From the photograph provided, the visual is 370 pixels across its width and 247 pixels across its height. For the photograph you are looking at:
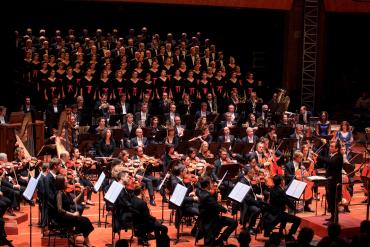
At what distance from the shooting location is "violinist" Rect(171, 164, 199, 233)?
12094 millimetres

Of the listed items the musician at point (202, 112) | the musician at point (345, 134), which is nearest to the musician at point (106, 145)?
the musician at point (202, 112)

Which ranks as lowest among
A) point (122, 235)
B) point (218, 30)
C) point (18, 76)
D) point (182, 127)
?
point (122, 235)

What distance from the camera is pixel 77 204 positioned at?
11961 mm

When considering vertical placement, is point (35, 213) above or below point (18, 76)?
below

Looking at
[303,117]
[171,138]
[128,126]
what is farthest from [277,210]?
[303,117]

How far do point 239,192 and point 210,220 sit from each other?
2.32ft

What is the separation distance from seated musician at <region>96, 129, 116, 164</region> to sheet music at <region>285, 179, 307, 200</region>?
177 inches

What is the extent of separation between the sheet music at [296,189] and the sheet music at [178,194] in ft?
6.48

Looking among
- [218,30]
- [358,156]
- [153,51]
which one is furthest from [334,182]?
[218,30]

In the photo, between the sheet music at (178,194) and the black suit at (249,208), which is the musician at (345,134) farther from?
the sheet music at (178,194)

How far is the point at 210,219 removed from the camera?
11.4 metres

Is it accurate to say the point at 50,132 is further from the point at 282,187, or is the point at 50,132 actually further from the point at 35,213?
the point at 282,187

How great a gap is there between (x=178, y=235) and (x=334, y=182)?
2899 millimetres

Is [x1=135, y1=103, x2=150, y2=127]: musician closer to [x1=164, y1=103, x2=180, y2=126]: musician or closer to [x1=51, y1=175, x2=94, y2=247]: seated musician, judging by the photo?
[x1=164, y1=103, x2=180, y2=126]: musician
